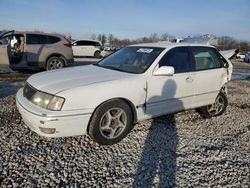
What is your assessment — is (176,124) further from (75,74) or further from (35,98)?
(35,98)

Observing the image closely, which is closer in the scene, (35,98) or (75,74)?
(35,98)

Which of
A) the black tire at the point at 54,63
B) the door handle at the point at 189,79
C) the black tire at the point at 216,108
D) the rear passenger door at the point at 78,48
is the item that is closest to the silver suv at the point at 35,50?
the black tire at the point at 54,63

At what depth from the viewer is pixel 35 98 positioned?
135 inches

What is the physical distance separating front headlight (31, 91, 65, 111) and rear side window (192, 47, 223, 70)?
2695 mm

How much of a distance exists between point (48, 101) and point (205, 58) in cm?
323

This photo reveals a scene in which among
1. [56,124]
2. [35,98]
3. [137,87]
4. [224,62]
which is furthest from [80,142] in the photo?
[224,62]

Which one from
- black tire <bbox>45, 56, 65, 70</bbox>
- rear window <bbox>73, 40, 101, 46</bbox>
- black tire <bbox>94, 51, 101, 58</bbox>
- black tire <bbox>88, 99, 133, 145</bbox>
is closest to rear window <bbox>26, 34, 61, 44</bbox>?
black tire <bbox>45, 56, 65, 70</bbox>

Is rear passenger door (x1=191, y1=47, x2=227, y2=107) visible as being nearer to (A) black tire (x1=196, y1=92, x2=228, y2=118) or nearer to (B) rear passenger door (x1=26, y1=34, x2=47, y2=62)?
(A) black tire (x1=196, y1=92, x2=228, y2=118)

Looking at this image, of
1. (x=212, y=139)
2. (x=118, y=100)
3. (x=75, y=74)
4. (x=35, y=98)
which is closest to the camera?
(x=35, y=98)

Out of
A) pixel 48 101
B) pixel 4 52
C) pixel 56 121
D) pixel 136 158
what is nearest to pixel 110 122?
pixel 136 158

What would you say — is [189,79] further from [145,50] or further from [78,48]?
[78,48]

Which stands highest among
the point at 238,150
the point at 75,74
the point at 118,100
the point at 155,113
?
the point at 75,74

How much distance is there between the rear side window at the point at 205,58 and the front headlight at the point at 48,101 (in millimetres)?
2695

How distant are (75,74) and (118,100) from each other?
844mm
